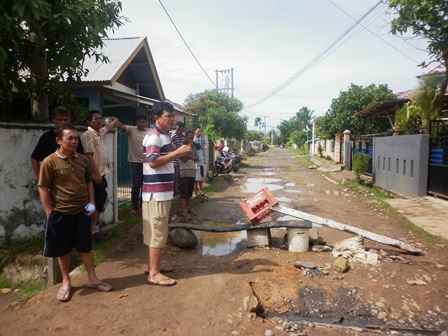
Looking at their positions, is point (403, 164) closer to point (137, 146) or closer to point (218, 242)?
point (218, 242)

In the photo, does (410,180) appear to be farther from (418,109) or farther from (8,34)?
(8,34)

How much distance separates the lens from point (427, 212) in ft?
23.5

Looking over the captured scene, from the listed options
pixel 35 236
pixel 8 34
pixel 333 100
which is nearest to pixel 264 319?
pixel 35 236

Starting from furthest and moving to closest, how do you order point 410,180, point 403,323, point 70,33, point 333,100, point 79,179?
1. point 333,100
2. point 410,180
3. point 70,33
4. point 79,179
5. point 403,323

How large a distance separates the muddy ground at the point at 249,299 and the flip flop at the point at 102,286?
0.19 feet

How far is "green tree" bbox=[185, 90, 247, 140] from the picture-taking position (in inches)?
847

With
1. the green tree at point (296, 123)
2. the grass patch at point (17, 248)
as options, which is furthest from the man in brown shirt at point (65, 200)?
the green tree at point (296, 123)

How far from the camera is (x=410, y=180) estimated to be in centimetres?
894

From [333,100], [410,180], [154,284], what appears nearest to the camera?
[154,284]

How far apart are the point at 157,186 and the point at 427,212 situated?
618 cm

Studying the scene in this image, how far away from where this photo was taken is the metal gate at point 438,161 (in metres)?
7.87

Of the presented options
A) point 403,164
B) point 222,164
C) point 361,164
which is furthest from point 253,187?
Result: point 403,164

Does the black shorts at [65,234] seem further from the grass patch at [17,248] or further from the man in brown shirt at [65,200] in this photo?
the grass patch at [17,248]

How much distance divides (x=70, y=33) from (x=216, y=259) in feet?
11.7
